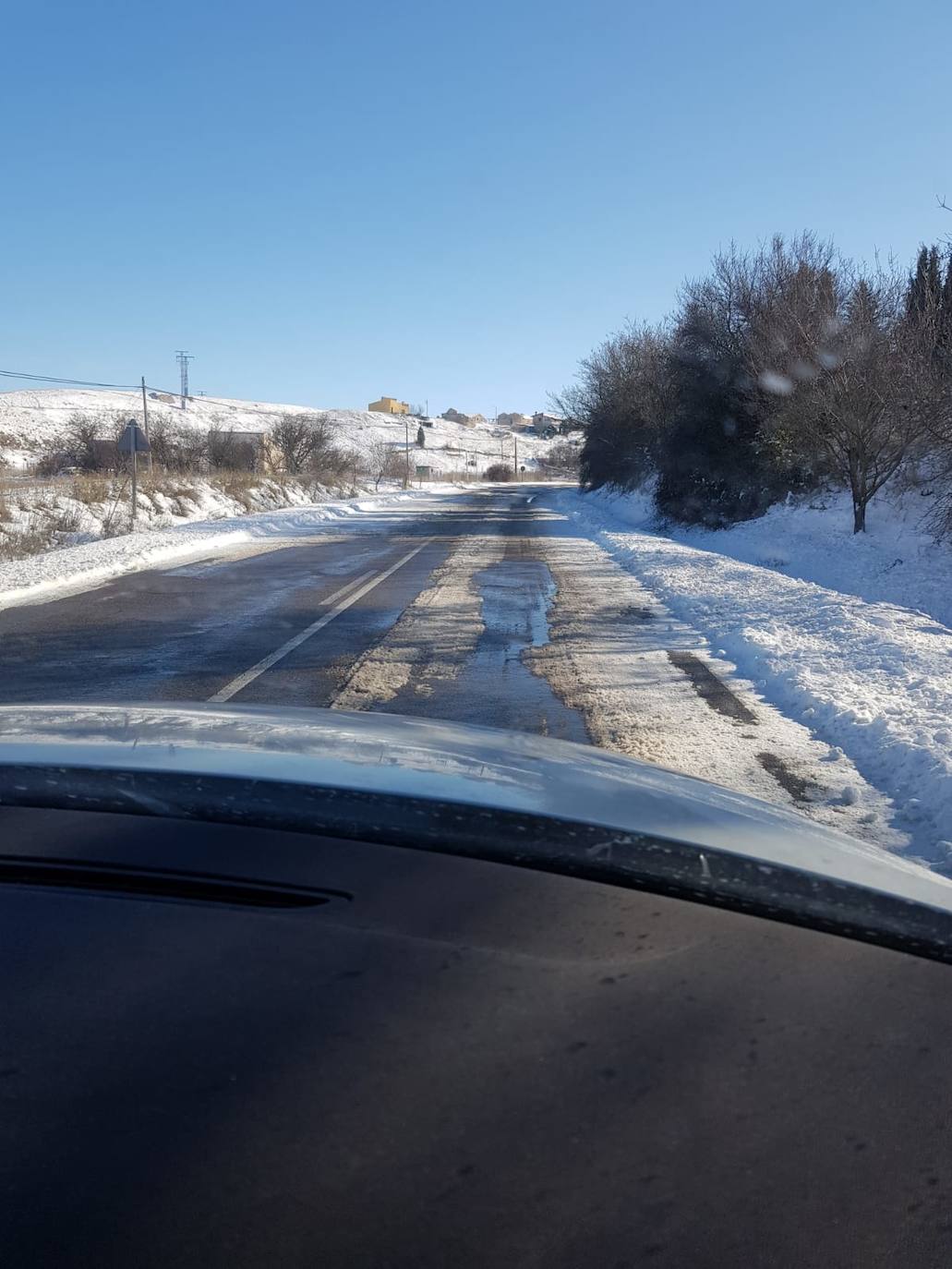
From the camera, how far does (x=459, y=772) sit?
6.53 ft

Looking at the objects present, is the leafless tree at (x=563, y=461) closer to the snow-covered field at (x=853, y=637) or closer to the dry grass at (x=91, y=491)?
the dry grass at (x=91, y=491)

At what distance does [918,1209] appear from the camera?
4.49ft

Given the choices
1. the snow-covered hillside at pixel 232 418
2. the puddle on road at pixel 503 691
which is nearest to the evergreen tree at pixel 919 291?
the puddle on road at pixel 503 691

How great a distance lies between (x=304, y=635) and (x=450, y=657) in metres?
2.09

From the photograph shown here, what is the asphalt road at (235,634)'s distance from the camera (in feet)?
27.0

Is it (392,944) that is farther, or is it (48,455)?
(48,455)

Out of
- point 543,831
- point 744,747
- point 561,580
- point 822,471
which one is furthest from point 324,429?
point 543,831

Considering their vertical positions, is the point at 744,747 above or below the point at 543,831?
below

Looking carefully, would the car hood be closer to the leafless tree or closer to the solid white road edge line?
the solid white road edge line

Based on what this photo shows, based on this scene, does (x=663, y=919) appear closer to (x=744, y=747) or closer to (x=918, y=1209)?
(x=918, y=1209)

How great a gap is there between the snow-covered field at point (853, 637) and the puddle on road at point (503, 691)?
168cm

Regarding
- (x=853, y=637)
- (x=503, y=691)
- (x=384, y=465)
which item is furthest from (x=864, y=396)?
(x=384, y=465)

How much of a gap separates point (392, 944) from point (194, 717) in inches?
50.2

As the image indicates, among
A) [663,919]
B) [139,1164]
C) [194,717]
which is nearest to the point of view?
[139,1164]
